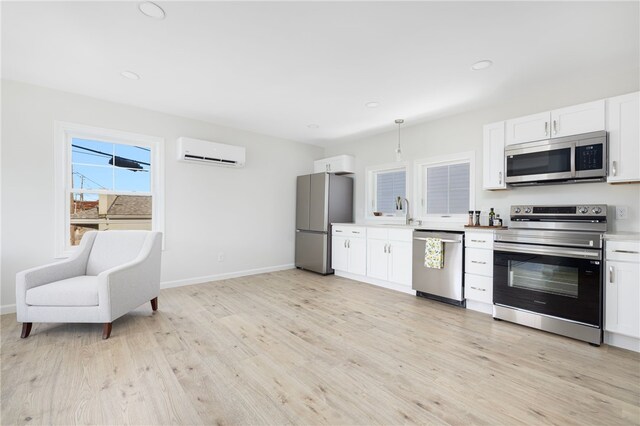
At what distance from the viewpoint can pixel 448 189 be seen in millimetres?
4113

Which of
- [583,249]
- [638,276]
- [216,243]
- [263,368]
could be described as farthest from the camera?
[216,243]

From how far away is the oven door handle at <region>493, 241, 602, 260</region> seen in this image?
8.00ft

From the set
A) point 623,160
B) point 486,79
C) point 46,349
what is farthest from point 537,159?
point 46,349

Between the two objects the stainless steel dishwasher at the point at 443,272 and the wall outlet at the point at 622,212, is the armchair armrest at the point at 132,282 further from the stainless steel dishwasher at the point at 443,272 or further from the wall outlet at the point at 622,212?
the wall outlet at the point at 622,212

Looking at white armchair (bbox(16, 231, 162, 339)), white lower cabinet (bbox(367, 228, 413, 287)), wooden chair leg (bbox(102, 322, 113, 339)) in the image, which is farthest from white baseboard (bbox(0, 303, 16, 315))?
white lower cabinet (bbox(367, 228, 413, 287))

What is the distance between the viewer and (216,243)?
4512 mm

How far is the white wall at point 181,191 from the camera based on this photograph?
10.1 feet

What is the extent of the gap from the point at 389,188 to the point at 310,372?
356 cm

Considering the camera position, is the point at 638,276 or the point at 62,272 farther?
the point at 62,272

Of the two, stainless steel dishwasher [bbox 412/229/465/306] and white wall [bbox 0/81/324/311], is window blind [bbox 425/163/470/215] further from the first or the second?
white wall [bbox 0/81/324/311]

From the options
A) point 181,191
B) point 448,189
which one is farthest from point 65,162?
point 448,189

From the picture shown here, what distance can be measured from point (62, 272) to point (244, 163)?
8.82ft

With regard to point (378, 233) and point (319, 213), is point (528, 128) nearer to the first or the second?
point (378, 233)

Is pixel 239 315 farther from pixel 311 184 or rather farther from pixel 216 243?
pixel 311 184
